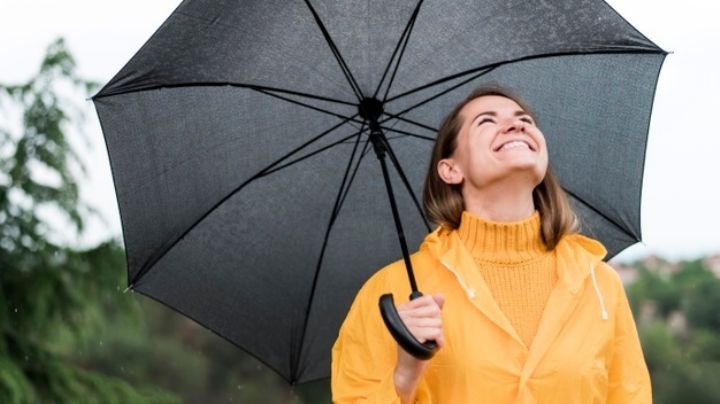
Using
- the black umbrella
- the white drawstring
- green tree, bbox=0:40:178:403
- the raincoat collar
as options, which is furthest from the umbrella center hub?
green tree, bbox=0:40:178:403

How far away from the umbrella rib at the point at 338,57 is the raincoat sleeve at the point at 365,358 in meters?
0.50

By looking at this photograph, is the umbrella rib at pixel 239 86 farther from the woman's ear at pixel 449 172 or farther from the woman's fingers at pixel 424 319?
the woman's fingers at pixel 424 319

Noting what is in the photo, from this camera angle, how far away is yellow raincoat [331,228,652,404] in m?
2.44

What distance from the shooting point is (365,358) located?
8.62ft

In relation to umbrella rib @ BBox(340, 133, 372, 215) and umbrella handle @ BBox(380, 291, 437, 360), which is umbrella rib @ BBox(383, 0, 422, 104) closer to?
umbrella rib @ BBox(340, 133, 372, 215)

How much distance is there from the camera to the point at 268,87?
2.88m

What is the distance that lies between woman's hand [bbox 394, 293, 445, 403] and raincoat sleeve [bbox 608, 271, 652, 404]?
408 mm

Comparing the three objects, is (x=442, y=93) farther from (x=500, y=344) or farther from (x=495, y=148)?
(x=500, y=344)

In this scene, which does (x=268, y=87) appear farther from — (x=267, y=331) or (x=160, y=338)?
(x=160, y=338)

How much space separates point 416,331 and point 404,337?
26mm

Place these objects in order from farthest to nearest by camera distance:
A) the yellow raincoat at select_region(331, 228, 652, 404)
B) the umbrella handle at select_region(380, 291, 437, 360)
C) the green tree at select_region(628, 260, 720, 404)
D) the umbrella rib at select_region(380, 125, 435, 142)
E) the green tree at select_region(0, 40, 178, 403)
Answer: the green tree at select_region(628, 260, 720, 404) < the green tree at select_region(0, 40, 178, 403) < the umbrella rib at select_region(380, 125, 435, 142) < the yellow raincoat at select_region(331, 228, 652, 404) < the umbrella handle at select_region(380, 291, 437, 360)

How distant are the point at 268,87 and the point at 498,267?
0.71m

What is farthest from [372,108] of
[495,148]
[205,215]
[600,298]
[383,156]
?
[600,298]

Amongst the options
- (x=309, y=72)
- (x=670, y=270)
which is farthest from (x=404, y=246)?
(x=670, y=270)
